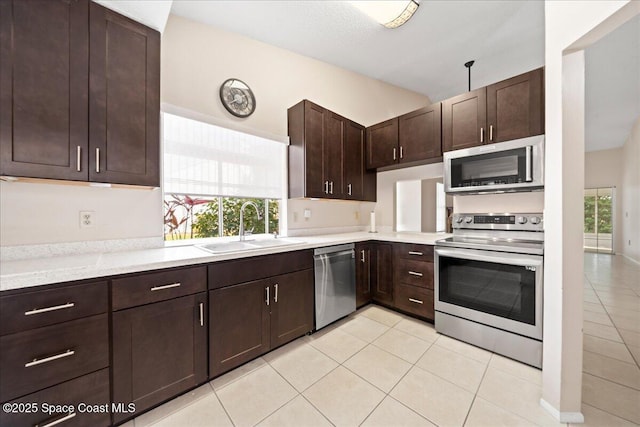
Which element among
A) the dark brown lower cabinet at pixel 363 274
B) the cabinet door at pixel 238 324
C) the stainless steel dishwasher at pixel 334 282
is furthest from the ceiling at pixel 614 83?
the cabinet door at pixel 238 324

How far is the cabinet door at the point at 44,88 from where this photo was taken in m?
1.20

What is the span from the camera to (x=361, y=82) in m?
3.50

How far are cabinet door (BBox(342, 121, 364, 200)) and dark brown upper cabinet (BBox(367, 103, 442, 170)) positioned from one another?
0.13 meters

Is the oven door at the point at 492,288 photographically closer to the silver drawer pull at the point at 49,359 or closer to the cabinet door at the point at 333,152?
the cabinet door at the point at 333,152

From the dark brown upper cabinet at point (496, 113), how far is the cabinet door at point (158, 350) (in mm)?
2799

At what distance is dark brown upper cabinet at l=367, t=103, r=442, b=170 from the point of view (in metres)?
2.66

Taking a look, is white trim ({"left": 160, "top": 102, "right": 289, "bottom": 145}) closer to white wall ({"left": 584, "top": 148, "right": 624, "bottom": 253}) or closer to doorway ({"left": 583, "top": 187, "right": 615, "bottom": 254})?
white wall ({"left": 584, "top": 148, "right": 624, "bottom": 253})

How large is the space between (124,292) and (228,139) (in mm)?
1600

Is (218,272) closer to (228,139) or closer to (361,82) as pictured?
(228,139)

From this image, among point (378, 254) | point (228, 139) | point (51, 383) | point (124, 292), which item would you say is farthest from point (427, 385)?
point (228, 139)

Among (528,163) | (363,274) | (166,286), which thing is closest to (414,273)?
(363,274)

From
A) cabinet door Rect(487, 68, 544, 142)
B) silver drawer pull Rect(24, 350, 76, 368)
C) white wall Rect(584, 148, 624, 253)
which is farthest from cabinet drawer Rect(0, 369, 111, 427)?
white wall Rect(584, 148, 624, 253)

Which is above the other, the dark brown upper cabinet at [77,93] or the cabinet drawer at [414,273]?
the dark brown upper cabinet at [77,93]

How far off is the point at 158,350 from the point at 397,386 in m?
1.57
